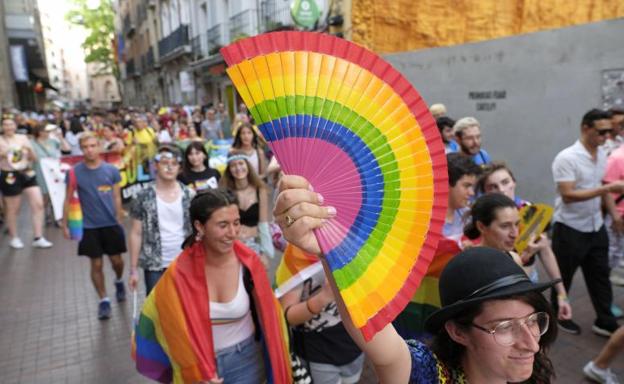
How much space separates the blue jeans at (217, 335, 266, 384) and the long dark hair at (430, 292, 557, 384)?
1217 mm

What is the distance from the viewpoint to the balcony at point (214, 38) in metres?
19.5

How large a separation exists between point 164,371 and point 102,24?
176ft

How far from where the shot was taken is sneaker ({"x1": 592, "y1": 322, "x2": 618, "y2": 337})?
395 centimetres

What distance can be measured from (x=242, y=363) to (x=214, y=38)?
19.8 meters

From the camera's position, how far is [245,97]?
3.37ft

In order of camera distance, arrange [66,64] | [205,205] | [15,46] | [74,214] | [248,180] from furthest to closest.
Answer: [66,64] → [15,46] → [74,214] → [248,180] → [205,205]

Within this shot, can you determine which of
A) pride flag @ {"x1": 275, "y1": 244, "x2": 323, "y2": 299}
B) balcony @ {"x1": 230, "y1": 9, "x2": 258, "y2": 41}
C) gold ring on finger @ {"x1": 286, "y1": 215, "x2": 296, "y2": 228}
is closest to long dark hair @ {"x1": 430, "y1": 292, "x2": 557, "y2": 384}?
gold ring on finger @ {"x1": 286, "y1": 215, "x2": 296, "y2": 228}

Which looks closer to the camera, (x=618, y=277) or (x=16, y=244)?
(x=618, y=277)

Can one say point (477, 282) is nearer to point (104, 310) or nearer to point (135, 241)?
point (135, 241)

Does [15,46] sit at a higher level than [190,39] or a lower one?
higher

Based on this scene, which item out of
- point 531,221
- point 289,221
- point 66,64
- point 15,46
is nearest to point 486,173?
point 531,221

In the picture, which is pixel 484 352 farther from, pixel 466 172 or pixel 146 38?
pixel 146 38

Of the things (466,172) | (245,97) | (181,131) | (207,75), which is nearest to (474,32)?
(181,131)

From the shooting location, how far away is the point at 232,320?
2.43 metres
